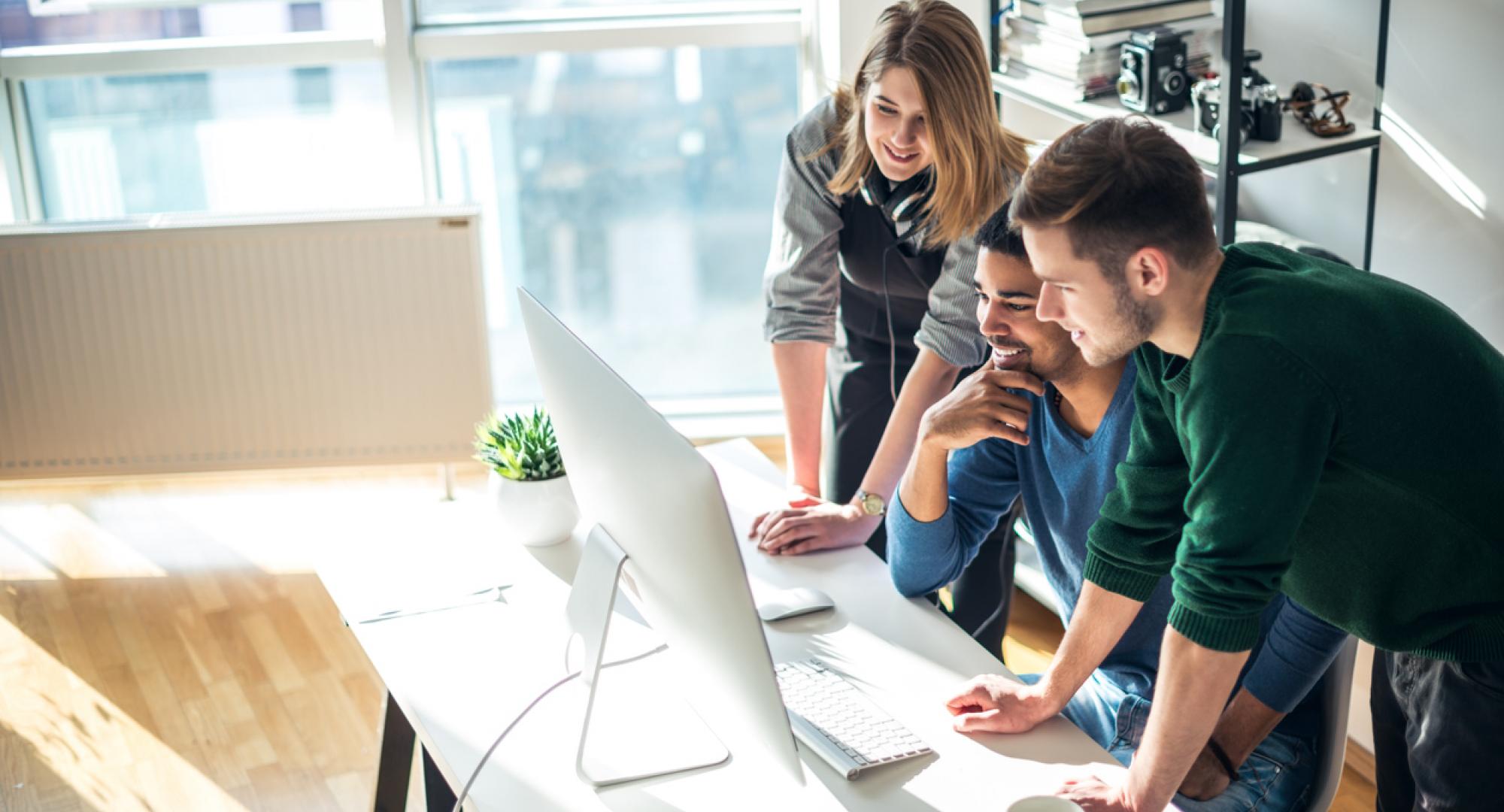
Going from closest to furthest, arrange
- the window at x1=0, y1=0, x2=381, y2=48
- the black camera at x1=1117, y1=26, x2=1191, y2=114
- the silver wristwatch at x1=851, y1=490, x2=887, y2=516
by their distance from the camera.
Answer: the silver wristwatch at x1=851, y1=490, x2=887, y2=516 → the black camera at x1=1117, y1=26, x2=1191, y2=114 → the window at x1=0, y1=0, x2=381, y2=48

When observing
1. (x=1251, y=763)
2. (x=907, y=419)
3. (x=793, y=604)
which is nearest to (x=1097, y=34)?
(x=907, y=419)

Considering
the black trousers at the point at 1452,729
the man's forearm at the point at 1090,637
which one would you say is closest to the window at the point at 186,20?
the man's forearm at the point at 1090,637

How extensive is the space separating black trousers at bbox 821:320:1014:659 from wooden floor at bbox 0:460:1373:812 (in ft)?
1.54

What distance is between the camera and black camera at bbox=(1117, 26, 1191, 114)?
2.59 m

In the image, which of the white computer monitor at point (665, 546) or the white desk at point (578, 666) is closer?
the white computer monitor at point (665, 546)

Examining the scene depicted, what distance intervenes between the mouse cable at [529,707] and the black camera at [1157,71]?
1.55 m

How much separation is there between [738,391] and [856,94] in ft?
7.30

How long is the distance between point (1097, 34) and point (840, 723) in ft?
5.63

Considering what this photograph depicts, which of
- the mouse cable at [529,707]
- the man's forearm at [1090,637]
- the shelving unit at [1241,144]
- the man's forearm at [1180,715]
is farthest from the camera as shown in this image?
the shelving unit at [1241,144]

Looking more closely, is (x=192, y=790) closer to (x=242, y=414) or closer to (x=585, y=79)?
(x=242, y=414)

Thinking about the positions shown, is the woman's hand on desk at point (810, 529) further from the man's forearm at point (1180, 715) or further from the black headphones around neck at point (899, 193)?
the man's forearm at point (1180, 715)

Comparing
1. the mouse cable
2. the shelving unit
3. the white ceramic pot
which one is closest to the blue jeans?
the mouse cable

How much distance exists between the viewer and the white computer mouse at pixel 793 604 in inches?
69.3

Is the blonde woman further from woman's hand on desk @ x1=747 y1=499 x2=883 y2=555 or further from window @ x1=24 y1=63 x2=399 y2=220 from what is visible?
window @ x1=24 y1=63 x2=399 y2=220
